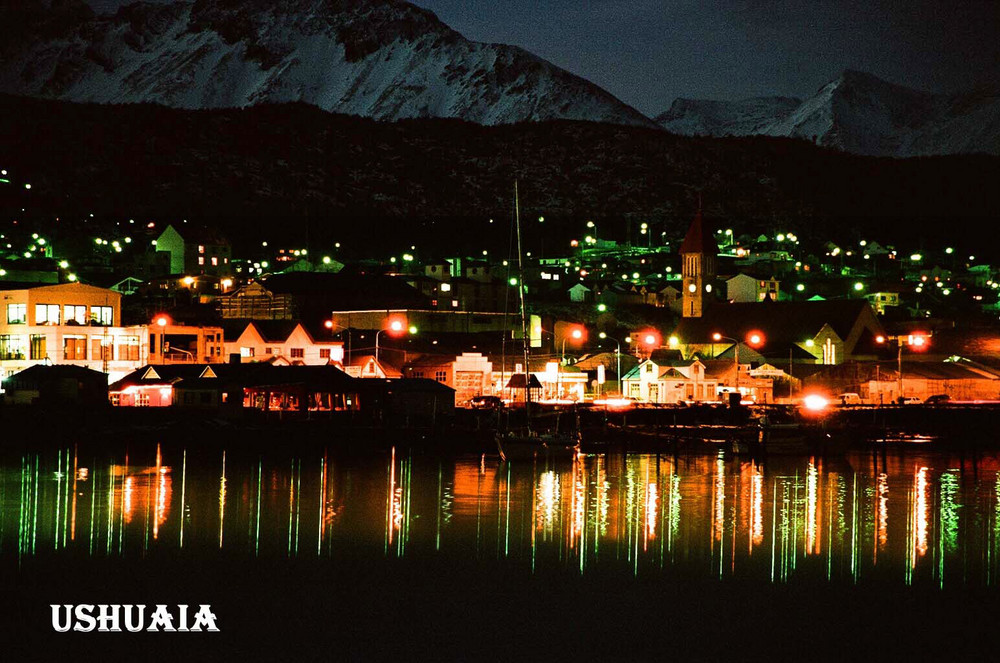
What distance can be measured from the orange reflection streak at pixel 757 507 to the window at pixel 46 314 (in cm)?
4369

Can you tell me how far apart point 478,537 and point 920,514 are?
14742mm

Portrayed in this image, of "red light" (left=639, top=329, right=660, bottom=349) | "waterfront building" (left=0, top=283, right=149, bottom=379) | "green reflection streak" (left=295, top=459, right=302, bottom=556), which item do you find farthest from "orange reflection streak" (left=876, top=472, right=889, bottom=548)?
"waterfront building" (left=0, top=283, right=149, bottom=379)

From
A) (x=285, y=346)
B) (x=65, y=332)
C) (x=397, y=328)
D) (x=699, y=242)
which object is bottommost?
(x=285, y=346)

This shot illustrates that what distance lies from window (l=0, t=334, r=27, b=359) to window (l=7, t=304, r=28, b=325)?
2.87 ft

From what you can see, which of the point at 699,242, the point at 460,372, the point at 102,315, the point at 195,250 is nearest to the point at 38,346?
the point at 102,315

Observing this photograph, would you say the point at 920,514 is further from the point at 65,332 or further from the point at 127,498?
the point at 65,332

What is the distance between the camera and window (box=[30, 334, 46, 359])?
68.9 meters

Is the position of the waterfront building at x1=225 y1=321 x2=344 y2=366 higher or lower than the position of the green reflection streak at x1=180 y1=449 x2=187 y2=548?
higher

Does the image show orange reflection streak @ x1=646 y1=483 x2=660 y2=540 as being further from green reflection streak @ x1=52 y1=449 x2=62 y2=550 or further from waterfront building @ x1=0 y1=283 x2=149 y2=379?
waterfront building @ x1=0 y1=283 x2=149 y2=379

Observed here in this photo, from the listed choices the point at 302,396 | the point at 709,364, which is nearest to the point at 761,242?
the point at 709,364

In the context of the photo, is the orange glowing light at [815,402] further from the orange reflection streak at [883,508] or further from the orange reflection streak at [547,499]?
the orange reflection streak at [547,499]

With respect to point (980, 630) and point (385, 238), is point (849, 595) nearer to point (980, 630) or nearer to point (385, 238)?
point (980, 630)

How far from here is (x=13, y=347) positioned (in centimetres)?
6906

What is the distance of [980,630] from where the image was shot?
2222cm
